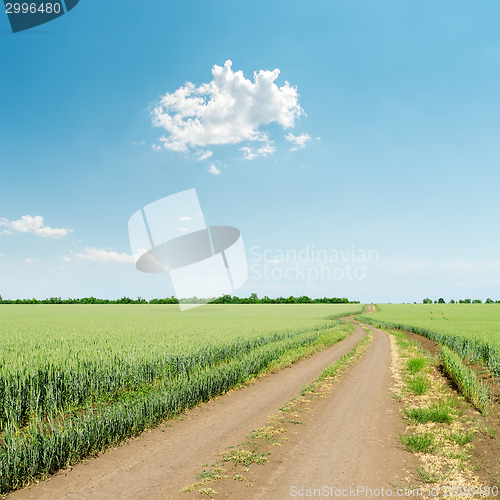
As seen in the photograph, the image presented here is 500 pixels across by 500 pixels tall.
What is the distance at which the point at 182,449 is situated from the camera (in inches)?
307

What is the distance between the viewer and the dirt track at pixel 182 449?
6.07 metres

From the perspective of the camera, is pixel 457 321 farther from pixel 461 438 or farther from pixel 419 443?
pixel 419 443

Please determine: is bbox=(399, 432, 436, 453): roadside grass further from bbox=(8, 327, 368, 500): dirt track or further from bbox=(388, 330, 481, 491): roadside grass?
bbox=(8, 327, 368, 500): dirt track

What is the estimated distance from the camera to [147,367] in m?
13.3

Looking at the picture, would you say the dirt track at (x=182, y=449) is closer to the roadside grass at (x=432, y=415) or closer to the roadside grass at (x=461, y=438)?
the roadside grass at (x=432, y=415)

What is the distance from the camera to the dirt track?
19.9ft

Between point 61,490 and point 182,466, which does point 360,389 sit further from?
point 61,490

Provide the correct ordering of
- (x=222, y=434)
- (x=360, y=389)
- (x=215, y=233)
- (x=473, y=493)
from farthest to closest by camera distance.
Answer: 1. (x=215, y=233)
2. (x=360, y=389)
3. (x=222, y=434)
4. (x=473, y=493)

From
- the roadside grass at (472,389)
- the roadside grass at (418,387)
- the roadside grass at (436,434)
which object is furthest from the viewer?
the roadside grass at (418,387)

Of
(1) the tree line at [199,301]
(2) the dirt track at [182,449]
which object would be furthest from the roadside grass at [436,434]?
(1) the tree line at [199,301]

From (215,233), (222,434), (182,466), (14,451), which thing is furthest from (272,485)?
(215,233)

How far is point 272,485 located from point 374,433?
3859 mm

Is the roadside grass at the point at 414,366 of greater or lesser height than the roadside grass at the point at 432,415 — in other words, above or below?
below
